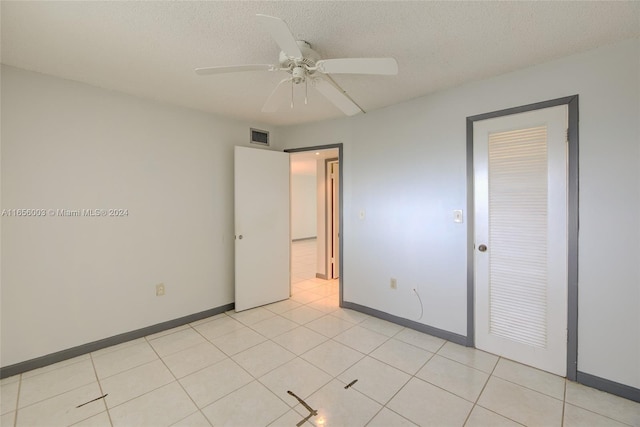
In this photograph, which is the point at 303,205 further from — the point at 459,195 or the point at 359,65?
the point at 359,65

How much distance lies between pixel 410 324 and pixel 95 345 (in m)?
3.07

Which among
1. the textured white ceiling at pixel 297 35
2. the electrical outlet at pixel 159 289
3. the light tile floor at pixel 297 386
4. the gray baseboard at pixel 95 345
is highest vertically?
the textured white ceiling at pixel 297 35

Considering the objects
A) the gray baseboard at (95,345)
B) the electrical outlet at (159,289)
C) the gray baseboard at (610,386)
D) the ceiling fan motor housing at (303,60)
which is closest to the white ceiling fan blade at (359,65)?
the ceiling fan motor housing at (303,60)

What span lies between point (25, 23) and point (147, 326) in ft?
8.54

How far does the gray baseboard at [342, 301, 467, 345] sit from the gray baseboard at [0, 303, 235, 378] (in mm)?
1745

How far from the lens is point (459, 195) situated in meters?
2.63

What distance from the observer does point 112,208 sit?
2.67 m

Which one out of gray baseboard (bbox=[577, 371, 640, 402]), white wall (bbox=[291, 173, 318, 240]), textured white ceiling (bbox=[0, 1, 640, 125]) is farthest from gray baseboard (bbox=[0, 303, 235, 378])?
white wall (bbox=[291, 173, 318, 240])

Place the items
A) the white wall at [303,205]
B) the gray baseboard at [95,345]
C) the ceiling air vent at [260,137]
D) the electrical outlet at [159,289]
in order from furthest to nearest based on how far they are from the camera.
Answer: the white wall at [303,205] → the ceiling air vent at [260,137] → the electrical outlet at [159,289] → the gray baseboard at [95,345]

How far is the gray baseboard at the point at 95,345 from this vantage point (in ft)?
7.29

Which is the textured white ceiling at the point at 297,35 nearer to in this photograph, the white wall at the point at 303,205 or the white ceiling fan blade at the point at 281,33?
the white ceiling fan blade at the point at 281,33

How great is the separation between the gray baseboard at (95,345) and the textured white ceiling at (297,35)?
2353 millimetres

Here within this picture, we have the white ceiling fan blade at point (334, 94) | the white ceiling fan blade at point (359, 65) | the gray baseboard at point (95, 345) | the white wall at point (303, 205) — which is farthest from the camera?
the white wall at point (303, 205)

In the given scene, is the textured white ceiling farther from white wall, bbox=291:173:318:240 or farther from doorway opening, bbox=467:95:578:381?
white wall, bbox=291:173:318:240
